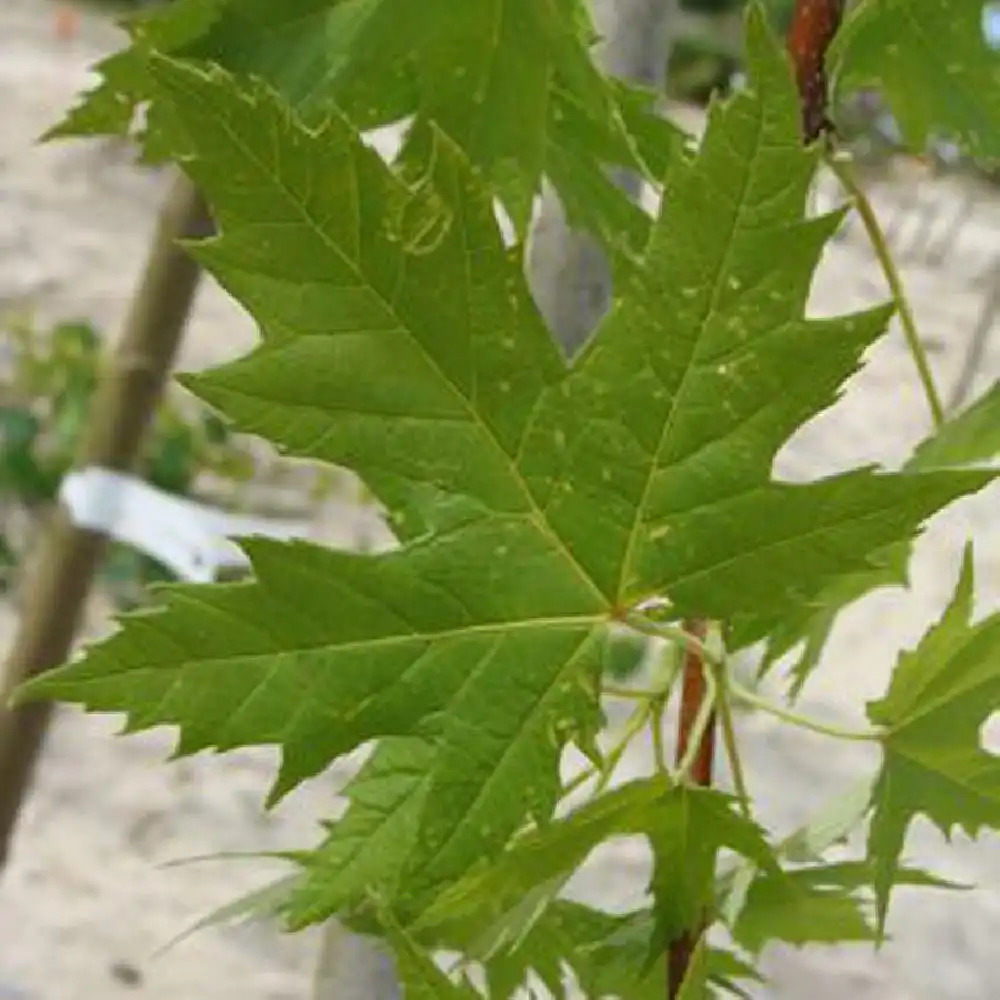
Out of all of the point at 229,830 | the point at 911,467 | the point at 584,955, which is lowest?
the point at 229,830

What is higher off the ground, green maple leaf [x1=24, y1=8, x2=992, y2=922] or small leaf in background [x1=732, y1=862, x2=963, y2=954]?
green maple leaf [x1=24, y1=8, x2=992, y2=922]

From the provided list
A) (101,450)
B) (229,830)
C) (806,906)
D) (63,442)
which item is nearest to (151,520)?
(101,450)

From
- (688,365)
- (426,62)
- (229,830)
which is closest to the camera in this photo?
(688,365)

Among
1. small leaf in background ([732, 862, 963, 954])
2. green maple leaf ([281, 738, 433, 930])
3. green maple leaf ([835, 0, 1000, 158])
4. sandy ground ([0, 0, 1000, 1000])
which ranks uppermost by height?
green maple leaf ([835, 0, 1000, 158])

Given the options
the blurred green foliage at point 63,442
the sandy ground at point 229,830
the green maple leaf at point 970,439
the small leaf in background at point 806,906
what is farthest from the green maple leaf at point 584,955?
the blurred green foliage at point 63,442

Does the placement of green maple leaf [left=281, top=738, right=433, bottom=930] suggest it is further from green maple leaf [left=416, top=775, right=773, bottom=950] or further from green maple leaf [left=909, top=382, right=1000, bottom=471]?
green maple leaf [left=909, top=382, right=1000, bottom=471]

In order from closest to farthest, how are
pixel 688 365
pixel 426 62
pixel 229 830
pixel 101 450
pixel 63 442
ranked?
pixel 688 365 < pixel 426 62 < pixel 101 450 < pixel 229 830 < pixel 63 442

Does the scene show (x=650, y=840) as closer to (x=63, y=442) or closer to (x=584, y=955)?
(x=584, y=955)

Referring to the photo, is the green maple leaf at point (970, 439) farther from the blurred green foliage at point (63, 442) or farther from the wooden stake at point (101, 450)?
the blurred green foliage at point (63, 442)

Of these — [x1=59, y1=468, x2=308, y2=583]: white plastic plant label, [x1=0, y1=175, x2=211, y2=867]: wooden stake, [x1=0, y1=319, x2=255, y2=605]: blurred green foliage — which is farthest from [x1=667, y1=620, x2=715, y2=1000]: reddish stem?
[x1=0, y1=319, x2=255, y2=605]: blurred green foliage
